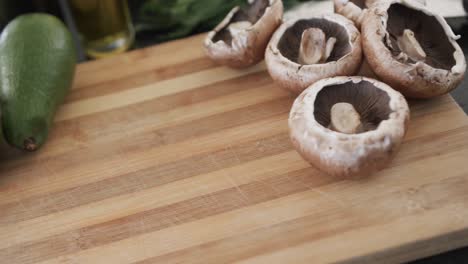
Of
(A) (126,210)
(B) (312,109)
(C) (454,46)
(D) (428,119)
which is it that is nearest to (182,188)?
(A) (126,210)

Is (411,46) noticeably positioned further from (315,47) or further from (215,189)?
(215,189)

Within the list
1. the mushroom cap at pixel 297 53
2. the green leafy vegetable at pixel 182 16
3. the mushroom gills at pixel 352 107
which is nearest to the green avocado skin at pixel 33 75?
the green leafy vegetable at pixel 182 16

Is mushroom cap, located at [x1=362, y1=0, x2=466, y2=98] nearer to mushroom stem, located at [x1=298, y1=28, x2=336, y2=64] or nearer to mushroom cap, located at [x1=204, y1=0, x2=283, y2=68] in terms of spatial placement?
mushroom stem, located at [x1=298, y1=28, x2=336, y2=64]

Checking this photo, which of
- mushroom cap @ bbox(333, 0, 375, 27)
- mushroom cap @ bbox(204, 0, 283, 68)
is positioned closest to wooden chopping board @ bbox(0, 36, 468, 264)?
mushroom cap @ bbox(204, 0, 283, 68)

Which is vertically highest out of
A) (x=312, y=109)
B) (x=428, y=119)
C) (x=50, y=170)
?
(x=312, y=109)

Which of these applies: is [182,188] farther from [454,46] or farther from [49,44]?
[454,46]

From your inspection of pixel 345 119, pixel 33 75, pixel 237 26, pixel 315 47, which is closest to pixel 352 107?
pixel 345 119
